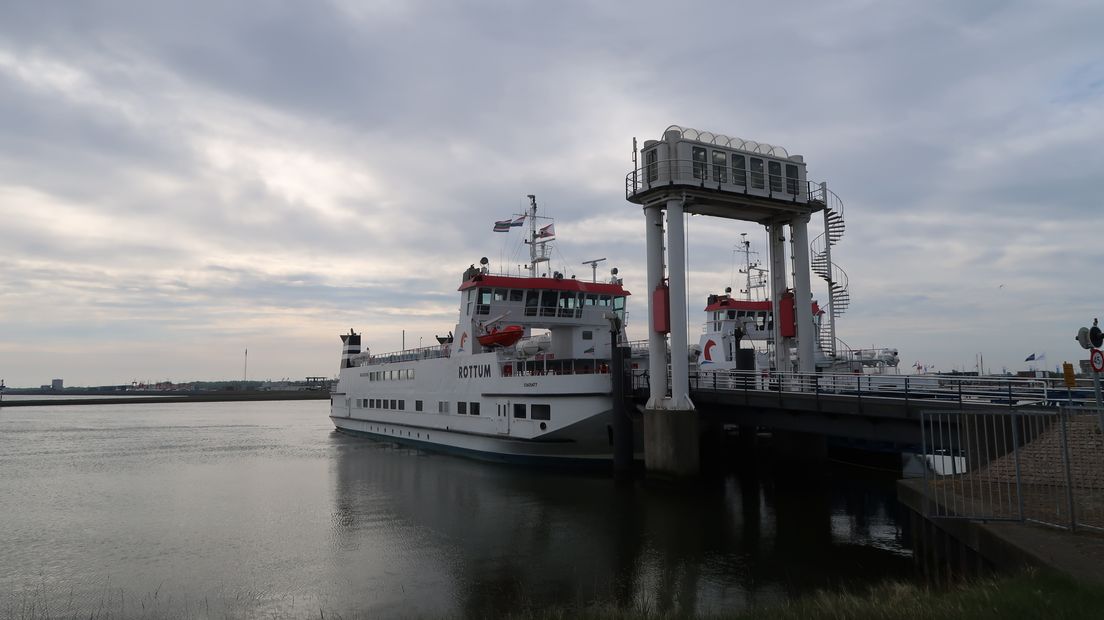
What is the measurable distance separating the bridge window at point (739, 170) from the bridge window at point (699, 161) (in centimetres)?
167

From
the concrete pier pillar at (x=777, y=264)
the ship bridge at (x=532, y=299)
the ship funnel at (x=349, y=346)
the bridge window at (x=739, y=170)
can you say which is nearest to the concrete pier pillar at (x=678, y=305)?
the bridge window at (x=739, y=170)

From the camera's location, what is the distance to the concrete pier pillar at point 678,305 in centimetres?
2689

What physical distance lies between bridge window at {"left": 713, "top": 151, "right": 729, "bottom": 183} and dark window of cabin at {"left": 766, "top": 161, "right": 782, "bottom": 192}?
2371 millimetres

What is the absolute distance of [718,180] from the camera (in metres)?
28.8

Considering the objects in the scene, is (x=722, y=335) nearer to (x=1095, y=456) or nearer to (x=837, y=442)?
(x=837, y=442)

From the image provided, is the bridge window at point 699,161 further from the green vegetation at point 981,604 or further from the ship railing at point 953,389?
the green vegetation at point 981,604

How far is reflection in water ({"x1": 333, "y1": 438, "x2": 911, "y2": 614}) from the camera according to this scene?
15.1 meters

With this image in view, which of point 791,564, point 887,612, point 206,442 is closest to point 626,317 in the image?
point 791,564

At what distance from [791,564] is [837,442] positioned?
19.2m

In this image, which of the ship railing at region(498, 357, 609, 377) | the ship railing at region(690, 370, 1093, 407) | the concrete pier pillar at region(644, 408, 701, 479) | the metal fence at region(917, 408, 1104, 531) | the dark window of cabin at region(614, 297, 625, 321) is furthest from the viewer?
the dark window of cabin at region(614, 297, 625, 321)

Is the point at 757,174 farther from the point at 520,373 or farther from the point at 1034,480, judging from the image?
the point at 1034,480

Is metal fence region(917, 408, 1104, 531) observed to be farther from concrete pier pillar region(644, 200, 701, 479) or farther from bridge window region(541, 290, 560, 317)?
bridge window region(541, 290, 560, 317)

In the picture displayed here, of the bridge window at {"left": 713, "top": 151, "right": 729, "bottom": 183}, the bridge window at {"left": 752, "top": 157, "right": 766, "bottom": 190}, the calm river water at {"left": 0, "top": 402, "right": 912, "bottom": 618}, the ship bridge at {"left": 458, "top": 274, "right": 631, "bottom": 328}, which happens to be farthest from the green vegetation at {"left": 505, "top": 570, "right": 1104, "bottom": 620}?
the ship bridge at {"left": 458, "top": 274, "right": 631, "bottom": 328}

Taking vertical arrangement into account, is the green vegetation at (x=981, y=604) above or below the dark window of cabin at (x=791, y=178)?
below
